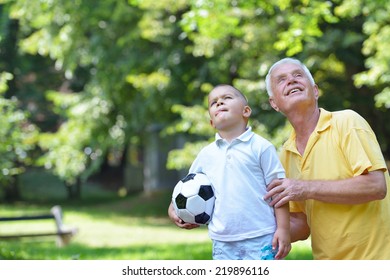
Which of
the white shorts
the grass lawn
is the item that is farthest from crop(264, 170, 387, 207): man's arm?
the grass lawn

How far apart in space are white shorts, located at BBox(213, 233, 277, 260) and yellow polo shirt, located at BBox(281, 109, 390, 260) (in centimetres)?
32

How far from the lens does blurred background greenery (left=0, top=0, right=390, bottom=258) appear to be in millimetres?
10852

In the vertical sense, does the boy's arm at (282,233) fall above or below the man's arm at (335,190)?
below

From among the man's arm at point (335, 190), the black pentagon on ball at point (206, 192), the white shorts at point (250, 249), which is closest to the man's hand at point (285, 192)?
the man's arm at point (335, 190)

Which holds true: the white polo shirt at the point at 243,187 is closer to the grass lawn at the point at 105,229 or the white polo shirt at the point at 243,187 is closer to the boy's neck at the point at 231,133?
the boy's neck at the point at 231,133

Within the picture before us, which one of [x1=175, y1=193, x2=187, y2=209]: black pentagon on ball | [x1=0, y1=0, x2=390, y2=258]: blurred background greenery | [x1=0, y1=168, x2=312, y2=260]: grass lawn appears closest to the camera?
[x1=175, y1=193, x2=187, y2=209]: black pentagon on ball

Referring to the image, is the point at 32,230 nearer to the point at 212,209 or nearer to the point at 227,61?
the point at 227,61

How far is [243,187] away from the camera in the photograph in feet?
10.5

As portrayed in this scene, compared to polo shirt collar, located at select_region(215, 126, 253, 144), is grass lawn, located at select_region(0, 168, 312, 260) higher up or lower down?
lower down

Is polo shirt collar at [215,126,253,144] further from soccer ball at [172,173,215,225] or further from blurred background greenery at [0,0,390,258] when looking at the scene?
blurred background greenery at [0,0,390,258]

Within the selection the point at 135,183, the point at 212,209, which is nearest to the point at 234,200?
the point at 212,209

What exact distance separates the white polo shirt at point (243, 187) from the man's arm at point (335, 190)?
0.07 metres

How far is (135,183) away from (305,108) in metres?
26.6

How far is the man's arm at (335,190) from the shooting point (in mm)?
3143
